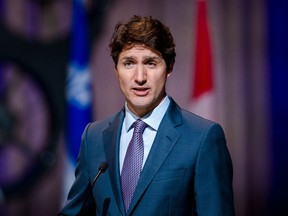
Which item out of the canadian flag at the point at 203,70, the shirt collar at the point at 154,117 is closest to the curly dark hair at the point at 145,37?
the shirt collar at the point at 154,117

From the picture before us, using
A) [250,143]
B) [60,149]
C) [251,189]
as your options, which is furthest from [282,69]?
[60,149]

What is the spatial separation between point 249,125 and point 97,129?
1563 millimetres

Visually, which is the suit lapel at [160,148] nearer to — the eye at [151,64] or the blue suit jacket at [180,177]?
the blue suit jacket at [180,177]

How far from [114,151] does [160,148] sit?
0.14 m

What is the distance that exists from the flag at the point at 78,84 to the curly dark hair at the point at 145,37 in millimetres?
1634

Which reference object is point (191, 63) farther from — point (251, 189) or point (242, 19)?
point (251, 189)

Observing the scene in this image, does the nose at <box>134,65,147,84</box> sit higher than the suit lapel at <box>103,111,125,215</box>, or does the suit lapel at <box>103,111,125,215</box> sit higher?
the nose at <box>134,65,147,84</box>

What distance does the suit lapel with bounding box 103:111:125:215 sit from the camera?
1.43 meters

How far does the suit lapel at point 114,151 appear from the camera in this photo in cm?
143

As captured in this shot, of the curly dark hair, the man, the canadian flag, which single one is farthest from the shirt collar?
the canadian flag

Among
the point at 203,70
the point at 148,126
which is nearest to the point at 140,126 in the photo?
the point at 148,126

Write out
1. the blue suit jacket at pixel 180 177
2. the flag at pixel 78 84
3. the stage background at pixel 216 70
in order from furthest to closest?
1. the flag at pixel 78 84
2. the stage background at pixel 216 70
3. the blue suit jacket at pixel 180 177

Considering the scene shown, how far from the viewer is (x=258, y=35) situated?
2.99 meters

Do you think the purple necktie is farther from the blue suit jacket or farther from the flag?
the flag
